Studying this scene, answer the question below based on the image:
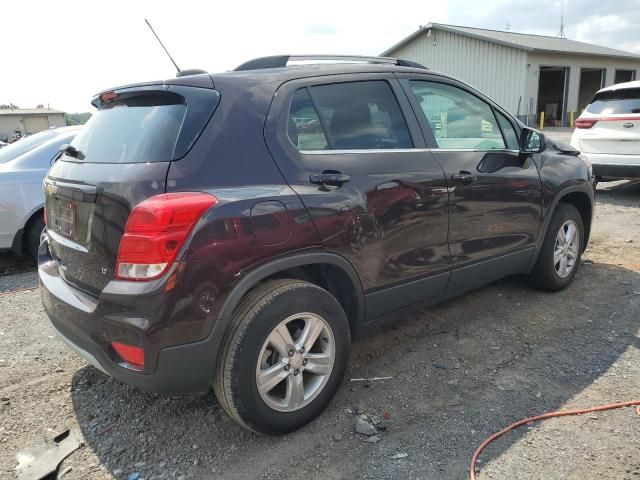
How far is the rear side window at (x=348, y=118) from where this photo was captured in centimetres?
274

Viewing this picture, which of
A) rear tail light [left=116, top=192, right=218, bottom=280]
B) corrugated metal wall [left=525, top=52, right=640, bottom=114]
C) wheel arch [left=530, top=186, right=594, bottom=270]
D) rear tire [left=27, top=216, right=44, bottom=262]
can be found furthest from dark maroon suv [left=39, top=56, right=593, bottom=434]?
corrugated metal wall [left=525, top=52, right=640, bottom=114]

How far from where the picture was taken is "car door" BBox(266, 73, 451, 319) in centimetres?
265

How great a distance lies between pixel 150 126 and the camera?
8.16ft

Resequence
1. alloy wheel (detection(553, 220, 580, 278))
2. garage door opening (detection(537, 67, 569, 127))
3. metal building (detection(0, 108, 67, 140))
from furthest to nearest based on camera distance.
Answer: metal building (detection(0, 108, 67, 140)) → garage door opening (detection(537, 67, 569, 127)) → alloy wheel (detection(553, 220, 580, 278))

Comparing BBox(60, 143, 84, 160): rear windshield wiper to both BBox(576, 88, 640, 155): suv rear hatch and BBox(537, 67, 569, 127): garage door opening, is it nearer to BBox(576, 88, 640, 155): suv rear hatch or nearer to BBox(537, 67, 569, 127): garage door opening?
BBox(576, 88, 640, 155): suv rear hatch

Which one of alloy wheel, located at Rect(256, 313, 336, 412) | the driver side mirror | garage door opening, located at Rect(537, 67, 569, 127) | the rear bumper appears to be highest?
the driver side mirror

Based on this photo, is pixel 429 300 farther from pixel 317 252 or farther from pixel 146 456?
pixel 146 456

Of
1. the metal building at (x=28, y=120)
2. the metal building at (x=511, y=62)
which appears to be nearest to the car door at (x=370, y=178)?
the metal building at (x=511, y=62)

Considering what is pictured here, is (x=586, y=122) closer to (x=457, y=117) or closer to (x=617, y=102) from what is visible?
(x=617, y=102)

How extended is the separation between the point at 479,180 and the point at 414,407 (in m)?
1.56

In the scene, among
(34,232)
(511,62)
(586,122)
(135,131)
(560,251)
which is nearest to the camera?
(135,131)

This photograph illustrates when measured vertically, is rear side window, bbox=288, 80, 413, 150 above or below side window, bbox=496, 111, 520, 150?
above

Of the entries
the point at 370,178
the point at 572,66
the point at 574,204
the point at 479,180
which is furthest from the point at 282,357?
the point at 572,66

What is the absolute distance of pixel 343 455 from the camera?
8.28 feet
